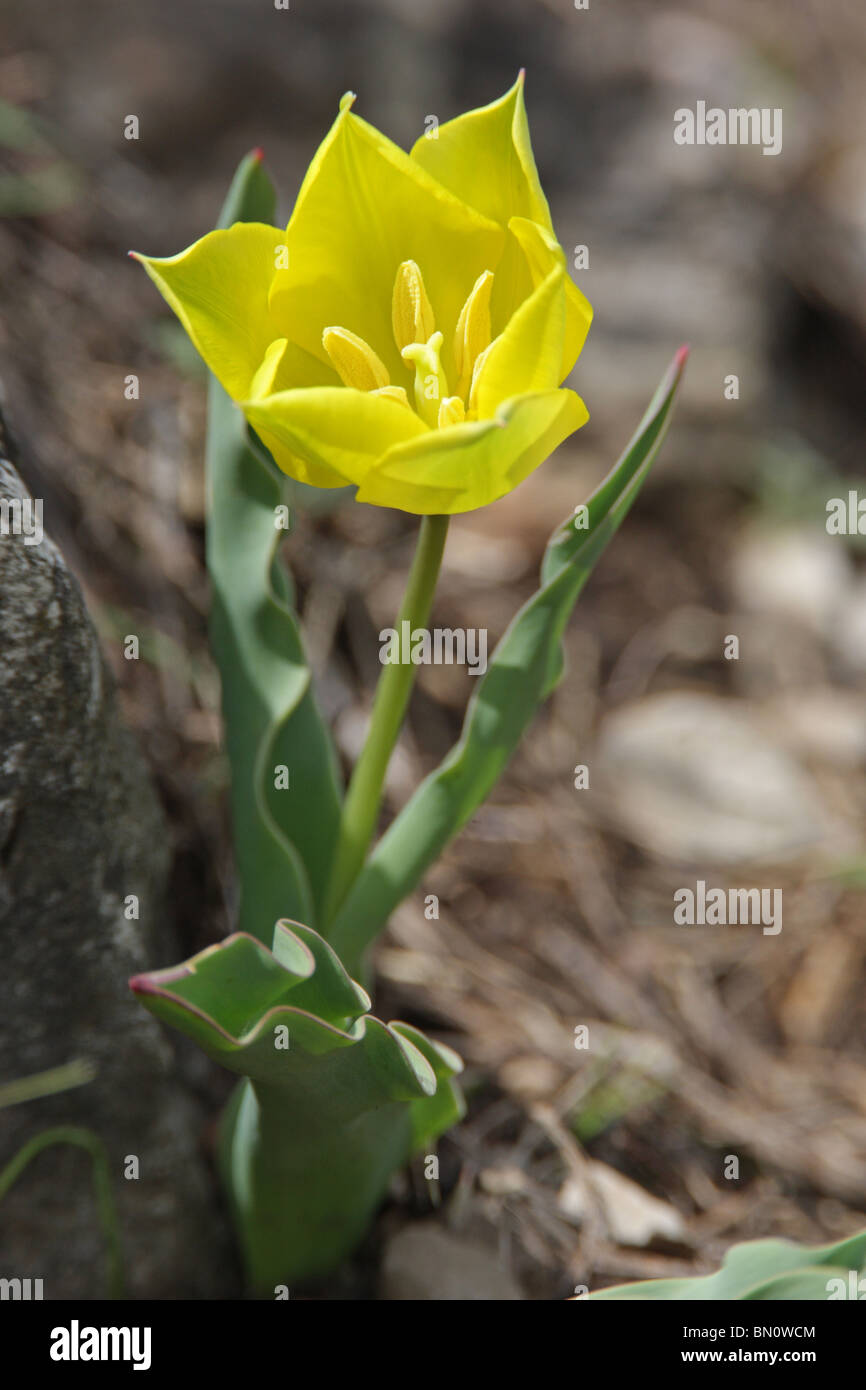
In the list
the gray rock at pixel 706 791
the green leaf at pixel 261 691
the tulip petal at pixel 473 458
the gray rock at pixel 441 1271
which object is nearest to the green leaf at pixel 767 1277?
the gray rock at pixel 441 1271

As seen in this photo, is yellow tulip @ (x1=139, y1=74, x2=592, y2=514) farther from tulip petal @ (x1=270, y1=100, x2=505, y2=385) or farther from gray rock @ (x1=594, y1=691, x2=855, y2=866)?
gray rock @ (x1=594, y1=691, x2=855, y2=866)

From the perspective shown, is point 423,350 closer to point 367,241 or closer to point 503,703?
point 367,241

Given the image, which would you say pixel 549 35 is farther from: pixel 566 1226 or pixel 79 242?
pixel 566 1226

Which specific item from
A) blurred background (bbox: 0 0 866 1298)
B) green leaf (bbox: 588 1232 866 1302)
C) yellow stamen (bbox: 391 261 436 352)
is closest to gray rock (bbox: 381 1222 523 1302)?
blurred background (bbox: 0 0 866 1298)

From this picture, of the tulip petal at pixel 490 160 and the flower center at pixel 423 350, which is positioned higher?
the tulip petal at pixel 490 160

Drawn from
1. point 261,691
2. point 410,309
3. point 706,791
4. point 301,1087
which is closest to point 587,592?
point 706,791

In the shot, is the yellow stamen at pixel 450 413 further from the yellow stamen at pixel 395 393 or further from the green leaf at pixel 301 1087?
the green leaf at pixel 301 1087
